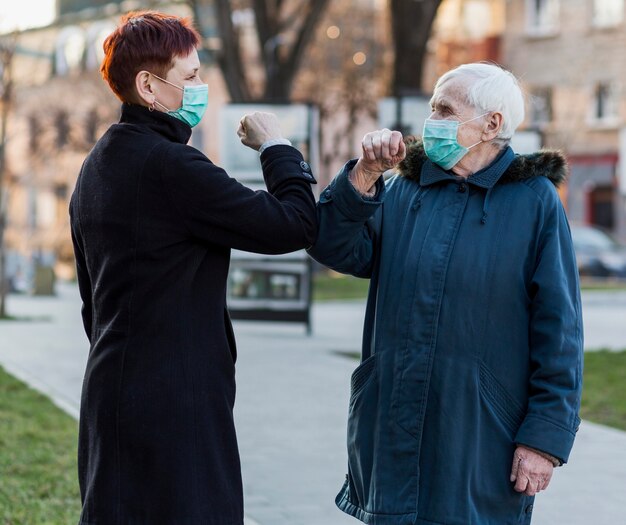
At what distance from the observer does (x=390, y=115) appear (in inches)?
540

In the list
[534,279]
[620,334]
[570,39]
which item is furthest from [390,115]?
[570,39]

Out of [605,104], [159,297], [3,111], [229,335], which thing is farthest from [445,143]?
[605,104]

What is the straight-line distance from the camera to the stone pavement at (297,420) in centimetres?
629

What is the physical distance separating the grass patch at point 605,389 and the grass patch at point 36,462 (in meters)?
3.86

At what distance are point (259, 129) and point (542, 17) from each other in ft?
144

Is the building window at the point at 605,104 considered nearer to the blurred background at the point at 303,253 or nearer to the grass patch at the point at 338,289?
the blurred background at the point at 303,253

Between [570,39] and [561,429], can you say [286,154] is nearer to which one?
[561,429]

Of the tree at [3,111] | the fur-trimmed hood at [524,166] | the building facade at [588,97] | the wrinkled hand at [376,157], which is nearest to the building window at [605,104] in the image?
the building facade at [588,97]

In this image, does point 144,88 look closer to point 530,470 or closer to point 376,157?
point 376,157

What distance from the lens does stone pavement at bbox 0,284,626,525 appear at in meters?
6.29

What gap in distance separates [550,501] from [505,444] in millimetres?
3073

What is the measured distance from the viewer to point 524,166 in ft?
12.0

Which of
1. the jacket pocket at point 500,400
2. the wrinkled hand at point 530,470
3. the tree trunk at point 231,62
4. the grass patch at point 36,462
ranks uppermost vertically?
the tree trunk at point 231,62

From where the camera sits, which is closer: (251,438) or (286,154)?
(286,154)
